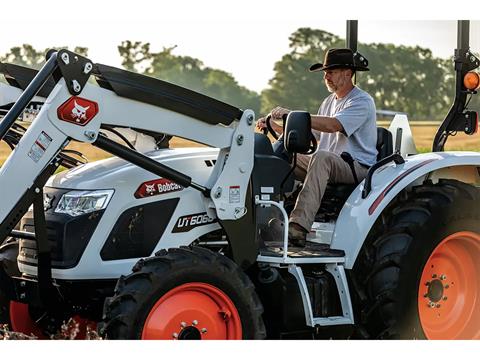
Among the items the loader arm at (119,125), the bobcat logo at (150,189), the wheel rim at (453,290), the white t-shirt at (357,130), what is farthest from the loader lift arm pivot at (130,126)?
the wheel rim at (453,290)

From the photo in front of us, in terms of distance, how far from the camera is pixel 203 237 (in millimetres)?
5668

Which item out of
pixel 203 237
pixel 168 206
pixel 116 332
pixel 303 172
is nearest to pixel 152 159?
pixel 168 206

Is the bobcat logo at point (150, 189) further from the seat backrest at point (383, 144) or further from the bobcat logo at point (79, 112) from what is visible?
the seat backrest at point (383, 144)

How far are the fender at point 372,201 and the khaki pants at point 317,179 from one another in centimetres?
17

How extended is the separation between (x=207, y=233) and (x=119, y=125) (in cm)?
97

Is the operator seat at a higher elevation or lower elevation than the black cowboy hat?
lower

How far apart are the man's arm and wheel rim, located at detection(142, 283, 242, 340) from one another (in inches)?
61.4

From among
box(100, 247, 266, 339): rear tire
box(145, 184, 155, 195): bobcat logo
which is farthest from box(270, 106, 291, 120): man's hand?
box(100, 247, 266, 339): rear tire

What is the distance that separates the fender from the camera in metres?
5.86

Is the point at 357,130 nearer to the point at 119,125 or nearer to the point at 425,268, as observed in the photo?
the point at 425,268

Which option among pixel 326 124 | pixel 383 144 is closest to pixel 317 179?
pixel 326 124

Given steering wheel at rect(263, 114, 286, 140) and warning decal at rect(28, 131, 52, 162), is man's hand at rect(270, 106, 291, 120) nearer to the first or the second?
steering wheel at rect(263, 114, 286, 140)

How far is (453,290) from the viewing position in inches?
249

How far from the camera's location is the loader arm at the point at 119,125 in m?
4.82
